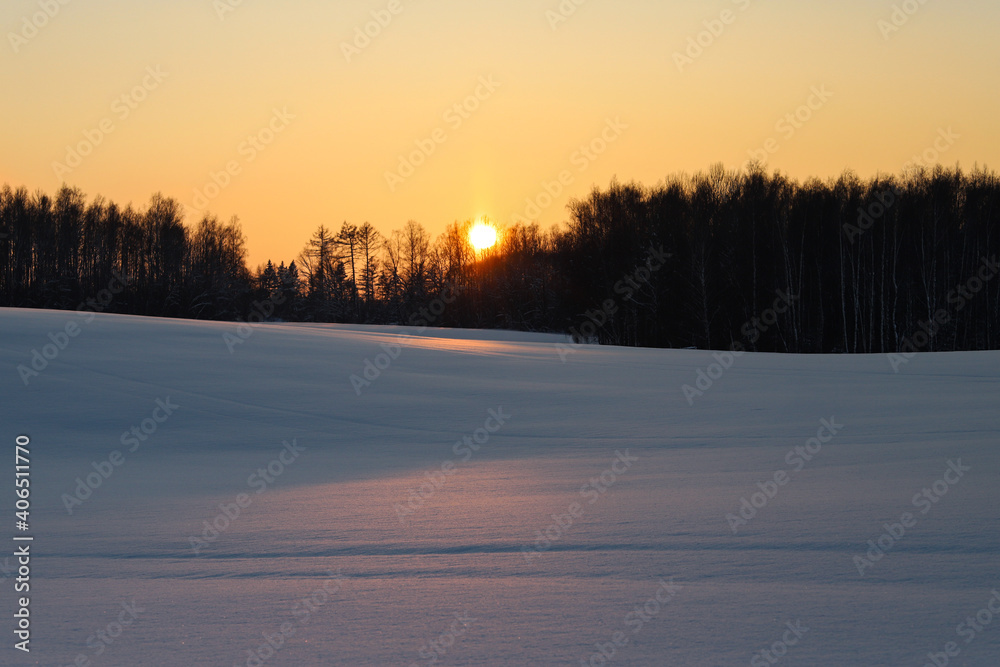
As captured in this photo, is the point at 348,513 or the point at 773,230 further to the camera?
the point at 773,230


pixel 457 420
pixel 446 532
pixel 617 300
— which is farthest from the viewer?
pixel 617 300

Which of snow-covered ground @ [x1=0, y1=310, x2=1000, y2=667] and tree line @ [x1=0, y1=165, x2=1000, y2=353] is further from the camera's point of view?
tree line @ [x1=0, y1=165, x2=1000, y2=353]

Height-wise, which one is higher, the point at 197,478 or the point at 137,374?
the point at 137,374

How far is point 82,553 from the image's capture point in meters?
4.20

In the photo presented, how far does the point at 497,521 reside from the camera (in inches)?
187

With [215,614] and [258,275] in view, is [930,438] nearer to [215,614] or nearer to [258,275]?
[215,614]

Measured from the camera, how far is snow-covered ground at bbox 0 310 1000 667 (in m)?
2.93

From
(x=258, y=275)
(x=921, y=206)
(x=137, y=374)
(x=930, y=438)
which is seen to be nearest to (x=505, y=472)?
(x=930, y=438)

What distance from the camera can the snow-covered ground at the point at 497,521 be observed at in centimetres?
293

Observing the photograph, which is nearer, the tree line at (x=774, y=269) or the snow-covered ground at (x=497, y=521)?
the snow-covered ground at (x=497, y=521)

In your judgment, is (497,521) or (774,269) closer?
(497,521)

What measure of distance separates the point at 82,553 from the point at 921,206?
41.7 m

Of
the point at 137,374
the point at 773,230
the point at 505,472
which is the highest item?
the point at 773,230

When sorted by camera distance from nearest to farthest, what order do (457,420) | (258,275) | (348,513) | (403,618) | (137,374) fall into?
(403,618)
(348,513)
(457,420)
(137,374)
(258,275)
